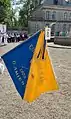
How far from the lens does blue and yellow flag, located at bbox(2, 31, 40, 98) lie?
5.56 m

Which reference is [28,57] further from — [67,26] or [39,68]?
[67,26]

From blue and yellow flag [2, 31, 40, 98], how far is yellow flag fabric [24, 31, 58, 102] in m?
0.07

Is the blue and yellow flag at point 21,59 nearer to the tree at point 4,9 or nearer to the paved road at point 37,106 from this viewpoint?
the paved road at point 37,106

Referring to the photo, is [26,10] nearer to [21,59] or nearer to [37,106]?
[37,106]

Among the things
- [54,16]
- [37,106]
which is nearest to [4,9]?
[54,16]

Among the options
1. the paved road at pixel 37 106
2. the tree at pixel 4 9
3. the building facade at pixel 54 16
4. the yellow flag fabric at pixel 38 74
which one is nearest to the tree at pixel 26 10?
the building facade at pixel 54 16

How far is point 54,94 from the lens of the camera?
30.5 feet

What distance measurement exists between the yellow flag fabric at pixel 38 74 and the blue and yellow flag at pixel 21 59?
0.23ft

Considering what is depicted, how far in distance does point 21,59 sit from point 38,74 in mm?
392

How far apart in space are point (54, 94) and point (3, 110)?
2146 millimetres

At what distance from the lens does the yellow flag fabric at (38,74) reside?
563 cm

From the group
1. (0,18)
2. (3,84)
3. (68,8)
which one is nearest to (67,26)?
(68,8)

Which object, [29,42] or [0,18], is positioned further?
[0,18]

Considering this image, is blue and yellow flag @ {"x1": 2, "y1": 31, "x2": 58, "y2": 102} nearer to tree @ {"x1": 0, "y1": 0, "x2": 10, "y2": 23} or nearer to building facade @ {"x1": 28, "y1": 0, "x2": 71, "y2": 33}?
tree @ {"x1": 0, "y1": 0, "x2": 10, "y2": 23}
